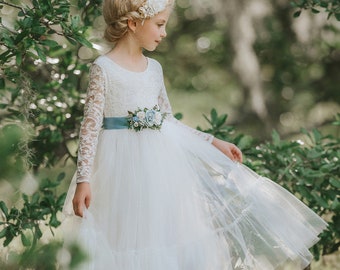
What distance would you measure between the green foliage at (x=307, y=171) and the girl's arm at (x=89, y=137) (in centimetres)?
116

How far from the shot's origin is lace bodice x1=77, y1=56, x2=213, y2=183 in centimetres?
208

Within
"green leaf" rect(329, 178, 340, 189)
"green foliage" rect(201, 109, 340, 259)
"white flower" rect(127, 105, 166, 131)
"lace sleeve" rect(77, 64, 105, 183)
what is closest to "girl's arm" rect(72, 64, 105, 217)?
"lace sleeve" rect(77, 64, 105, 183)

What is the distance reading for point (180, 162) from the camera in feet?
7.47

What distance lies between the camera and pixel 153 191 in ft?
6.98

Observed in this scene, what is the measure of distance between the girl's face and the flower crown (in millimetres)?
23

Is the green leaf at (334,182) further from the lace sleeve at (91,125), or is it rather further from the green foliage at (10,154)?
the green foliage at (10,154)

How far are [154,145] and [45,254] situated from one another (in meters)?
1.50

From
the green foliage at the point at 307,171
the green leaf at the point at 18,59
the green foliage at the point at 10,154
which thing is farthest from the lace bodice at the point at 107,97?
the green foliage at the point at 10,154

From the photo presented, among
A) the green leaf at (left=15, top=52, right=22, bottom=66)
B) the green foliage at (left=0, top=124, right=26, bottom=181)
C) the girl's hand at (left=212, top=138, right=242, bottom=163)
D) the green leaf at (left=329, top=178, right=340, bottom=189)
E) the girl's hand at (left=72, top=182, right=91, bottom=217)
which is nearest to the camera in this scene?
the green foliage at (left=0, top=124, right=26, bottom=181)

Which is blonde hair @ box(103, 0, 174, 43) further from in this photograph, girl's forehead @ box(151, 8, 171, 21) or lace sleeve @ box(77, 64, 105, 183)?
lace sleeve @ box(77, 64, 105, 183)

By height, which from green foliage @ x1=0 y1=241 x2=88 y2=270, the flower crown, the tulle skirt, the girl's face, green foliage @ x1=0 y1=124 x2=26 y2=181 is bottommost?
green foliage @ x1=0 y1=241 x2=88 y2=270

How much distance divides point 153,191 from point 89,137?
0.29 meters

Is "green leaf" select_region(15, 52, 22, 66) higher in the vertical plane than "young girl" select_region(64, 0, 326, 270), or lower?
higher

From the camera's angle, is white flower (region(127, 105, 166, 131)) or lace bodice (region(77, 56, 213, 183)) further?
white flower (region(127, 105, 166, 131))
